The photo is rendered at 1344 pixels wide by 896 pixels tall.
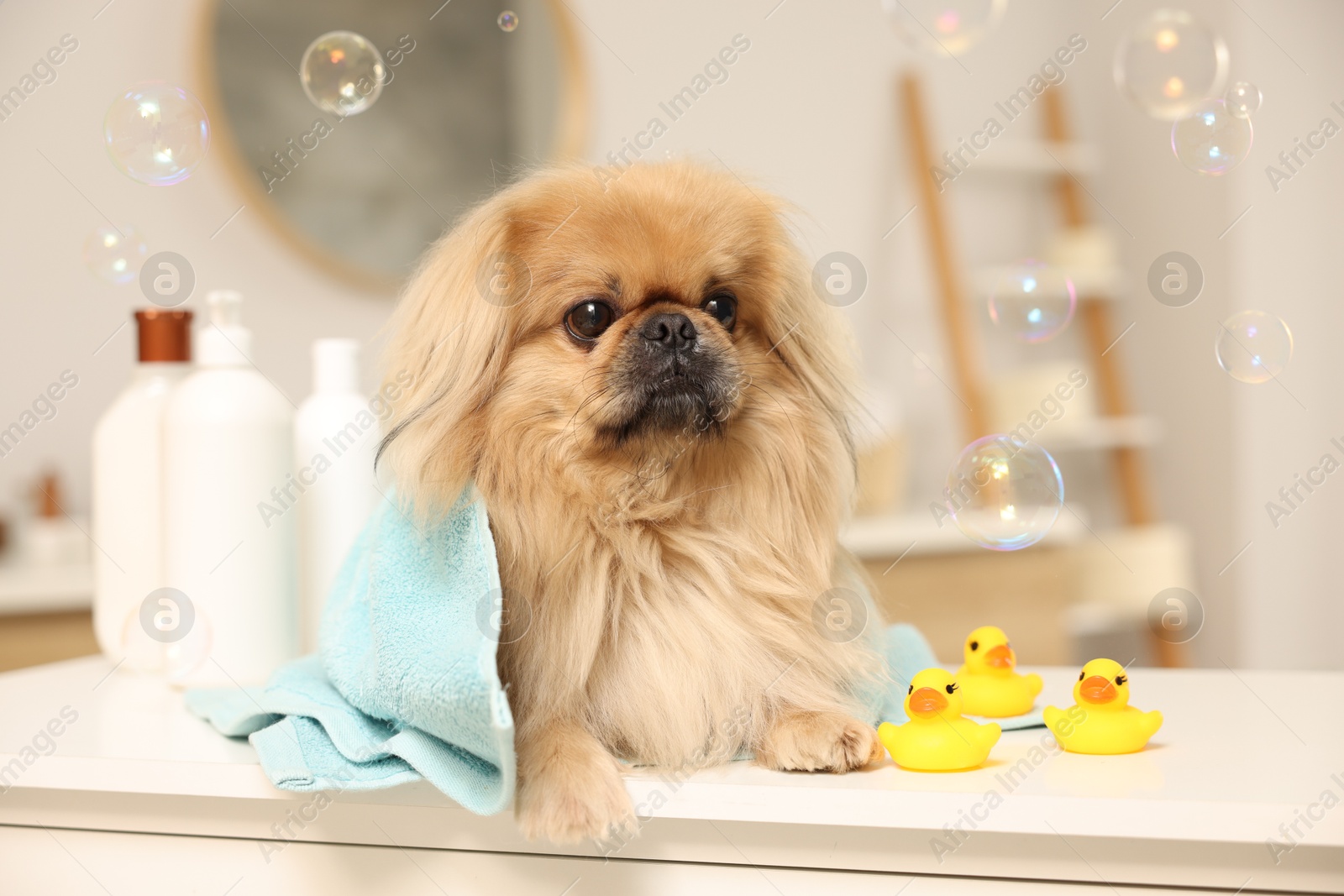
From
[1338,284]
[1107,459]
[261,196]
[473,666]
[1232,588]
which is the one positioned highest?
[261,196]

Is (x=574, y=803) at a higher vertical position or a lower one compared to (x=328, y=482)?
lower

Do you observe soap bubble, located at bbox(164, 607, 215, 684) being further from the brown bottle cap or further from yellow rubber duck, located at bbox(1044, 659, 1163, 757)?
yellow rubber duck, located at bbox(1044, 659, 1163, 757)

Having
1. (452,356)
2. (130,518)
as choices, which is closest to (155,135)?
(130,518)

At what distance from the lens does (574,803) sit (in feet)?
2.93

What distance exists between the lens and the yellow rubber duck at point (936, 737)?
3.14ft

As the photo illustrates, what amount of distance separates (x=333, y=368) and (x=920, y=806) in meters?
1.06

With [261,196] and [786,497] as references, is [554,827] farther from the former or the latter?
[261,196]

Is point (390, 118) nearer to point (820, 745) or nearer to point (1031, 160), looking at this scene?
point (1031, 160)

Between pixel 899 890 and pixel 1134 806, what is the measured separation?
0.69 feet

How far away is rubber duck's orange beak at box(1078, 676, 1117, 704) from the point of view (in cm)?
101

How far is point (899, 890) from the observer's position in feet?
2.95

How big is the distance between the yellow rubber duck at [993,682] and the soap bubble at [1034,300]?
2.25ft

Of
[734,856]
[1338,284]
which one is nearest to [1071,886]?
[734,856]

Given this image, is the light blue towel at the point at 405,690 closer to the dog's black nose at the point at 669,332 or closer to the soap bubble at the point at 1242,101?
the dog's black nose at the point at 669,332
